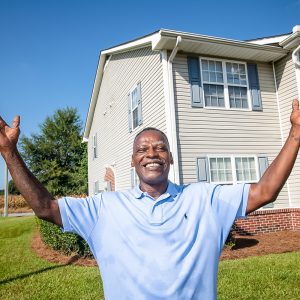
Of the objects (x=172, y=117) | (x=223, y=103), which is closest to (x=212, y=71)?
(x=223, y=103)

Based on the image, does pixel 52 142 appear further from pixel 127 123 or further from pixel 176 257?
pixel 176 257

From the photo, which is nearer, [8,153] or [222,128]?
[8,153]

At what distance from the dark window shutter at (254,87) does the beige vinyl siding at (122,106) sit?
3293 mm

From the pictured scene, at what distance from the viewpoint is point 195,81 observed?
409 inches

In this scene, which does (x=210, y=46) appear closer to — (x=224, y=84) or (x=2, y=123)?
(x=224, y=84)

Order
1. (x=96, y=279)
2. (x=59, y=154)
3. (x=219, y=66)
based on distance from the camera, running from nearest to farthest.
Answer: (x=96, y=279) → (x=219, y=66) → (x=59, y=154)

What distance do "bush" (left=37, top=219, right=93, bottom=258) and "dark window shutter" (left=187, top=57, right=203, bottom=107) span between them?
17.8 feet

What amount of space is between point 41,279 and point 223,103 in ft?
25.3

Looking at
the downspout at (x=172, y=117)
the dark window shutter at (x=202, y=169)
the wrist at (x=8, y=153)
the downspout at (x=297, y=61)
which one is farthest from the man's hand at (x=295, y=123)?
the downspout at (x=297, y=61)

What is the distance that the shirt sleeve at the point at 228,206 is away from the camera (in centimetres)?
193

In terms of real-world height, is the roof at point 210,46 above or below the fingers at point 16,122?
above

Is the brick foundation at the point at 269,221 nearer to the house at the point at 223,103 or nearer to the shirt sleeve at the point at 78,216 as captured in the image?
the house at the point at 223,103

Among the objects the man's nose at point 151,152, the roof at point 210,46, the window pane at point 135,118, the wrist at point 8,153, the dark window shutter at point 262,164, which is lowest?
the wrist at point 8,153

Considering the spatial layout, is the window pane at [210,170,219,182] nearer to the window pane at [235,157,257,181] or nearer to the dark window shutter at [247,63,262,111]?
the window pane at [235,157,257,181]
